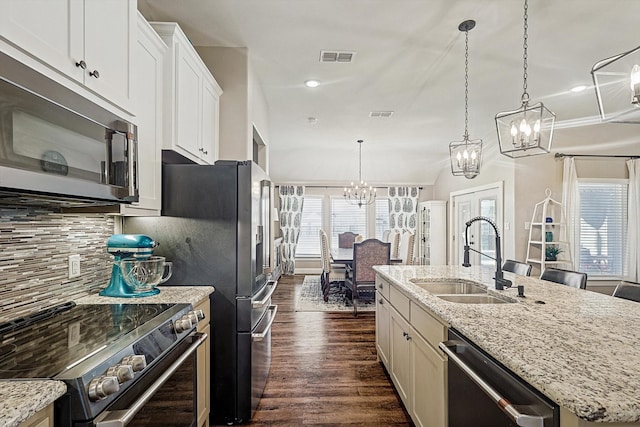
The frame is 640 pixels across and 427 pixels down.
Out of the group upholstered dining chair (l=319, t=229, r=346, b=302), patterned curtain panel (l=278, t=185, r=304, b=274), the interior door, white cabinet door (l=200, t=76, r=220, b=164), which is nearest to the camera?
white cabinet door (l=200, t=76, r=220, b=164)

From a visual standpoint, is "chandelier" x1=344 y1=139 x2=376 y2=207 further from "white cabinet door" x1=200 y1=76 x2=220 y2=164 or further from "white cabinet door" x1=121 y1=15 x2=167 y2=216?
"white cabinet door" x1=121 y1=15 x2=167 y2=216

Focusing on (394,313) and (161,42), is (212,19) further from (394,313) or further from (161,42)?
(394,313)

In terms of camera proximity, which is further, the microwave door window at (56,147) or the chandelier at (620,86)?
the chandelier at (620,86)

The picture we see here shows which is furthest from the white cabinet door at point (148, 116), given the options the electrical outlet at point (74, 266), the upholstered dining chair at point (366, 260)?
the upholstered dining chair at point (366, 260)

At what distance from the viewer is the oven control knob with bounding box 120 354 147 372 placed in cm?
108

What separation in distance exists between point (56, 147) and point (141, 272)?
3.05 ft

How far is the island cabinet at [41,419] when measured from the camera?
795mm

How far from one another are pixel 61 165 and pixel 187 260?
1.11 metres

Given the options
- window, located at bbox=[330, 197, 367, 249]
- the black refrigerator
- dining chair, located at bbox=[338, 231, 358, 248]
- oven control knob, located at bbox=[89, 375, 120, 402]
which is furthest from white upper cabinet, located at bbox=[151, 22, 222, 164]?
window, located at bbox=[330, 197, 367, 249]

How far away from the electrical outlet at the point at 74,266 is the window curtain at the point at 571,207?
576 cm

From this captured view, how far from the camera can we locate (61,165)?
1.10 metres

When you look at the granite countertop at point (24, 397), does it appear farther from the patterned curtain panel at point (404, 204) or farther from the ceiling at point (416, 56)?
the patterned curtain panel at point (404, 204)

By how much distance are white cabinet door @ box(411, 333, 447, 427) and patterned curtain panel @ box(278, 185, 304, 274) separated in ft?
20.6

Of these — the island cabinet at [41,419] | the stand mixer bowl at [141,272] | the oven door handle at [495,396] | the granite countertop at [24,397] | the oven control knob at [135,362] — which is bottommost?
the oven door handle at [495,396]
